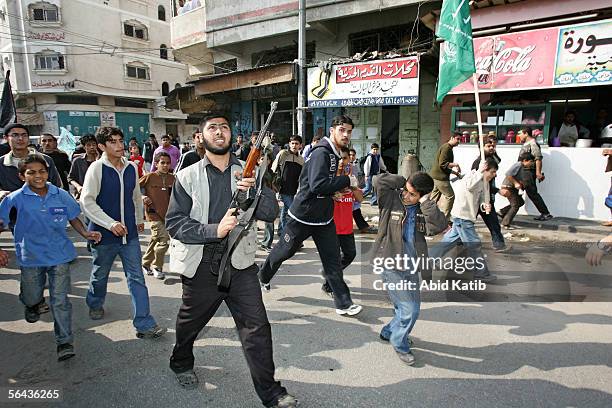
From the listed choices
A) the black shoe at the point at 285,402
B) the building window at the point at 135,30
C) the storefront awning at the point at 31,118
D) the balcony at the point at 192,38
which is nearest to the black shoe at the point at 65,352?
the black shoe at the point at 285,402

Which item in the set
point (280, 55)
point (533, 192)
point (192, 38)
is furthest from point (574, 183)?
point (192, 38)

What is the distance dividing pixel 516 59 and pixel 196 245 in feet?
26.8

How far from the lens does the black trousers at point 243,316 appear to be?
2271 mm

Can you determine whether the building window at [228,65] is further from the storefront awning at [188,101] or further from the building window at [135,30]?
the building window at [135,30]

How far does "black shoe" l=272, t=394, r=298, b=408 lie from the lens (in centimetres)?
227

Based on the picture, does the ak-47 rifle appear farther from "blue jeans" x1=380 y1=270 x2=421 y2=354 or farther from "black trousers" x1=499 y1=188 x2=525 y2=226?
"black trousers" x1=499 y1=188 x2=525 y2=226

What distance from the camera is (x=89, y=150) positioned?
5664 mm

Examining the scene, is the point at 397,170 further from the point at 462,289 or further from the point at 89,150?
the point at 89,150

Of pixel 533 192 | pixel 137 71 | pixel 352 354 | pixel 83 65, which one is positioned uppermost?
pixel 137 71

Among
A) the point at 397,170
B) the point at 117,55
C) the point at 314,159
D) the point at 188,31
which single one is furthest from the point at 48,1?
the point at 314,159

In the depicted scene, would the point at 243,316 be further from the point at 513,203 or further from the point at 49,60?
the point at 49,60

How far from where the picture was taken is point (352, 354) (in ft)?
9.78

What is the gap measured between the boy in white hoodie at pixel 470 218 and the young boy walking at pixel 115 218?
346 cm

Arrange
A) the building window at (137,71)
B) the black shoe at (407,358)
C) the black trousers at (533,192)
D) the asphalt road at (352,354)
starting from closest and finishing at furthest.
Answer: the asphalt road at (352,354), the black shoe at (407,358), the black trousers at (533,192), the building window at (137,71)
